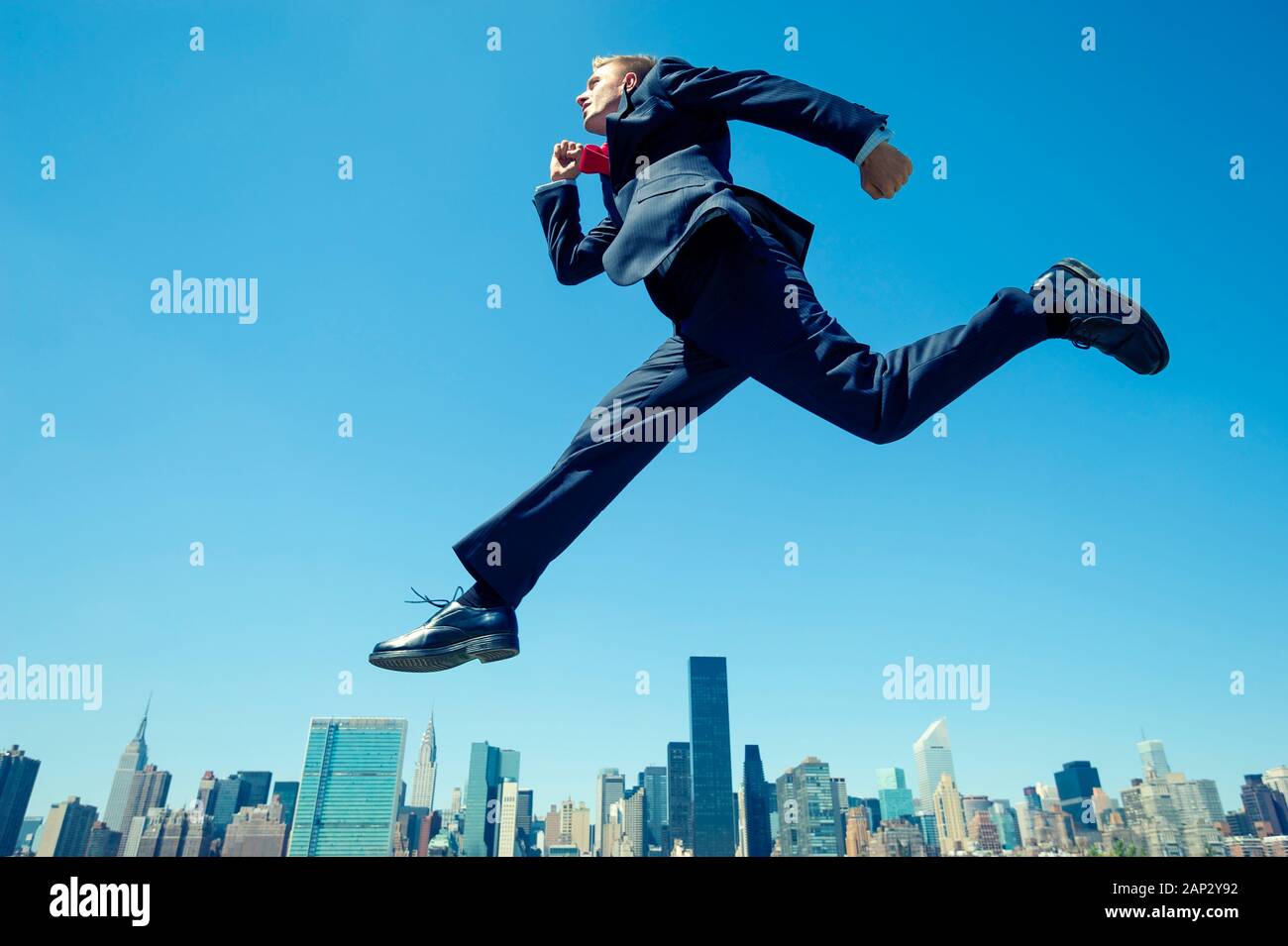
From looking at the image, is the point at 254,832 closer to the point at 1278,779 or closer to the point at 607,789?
the point at 607,789

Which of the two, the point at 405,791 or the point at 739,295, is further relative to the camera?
the point at 405,791

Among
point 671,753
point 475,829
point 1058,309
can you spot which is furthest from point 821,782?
point 1058,309

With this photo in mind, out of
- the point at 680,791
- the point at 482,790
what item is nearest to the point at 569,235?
the point at 482,790

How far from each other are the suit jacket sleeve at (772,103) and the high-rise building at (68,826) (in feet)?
302

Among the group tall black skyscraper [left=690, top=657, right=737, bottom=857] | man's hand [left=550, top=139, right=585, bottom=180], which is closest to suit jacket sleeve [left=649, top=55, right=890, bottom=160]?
man's hand [left=550, top=139, right=585, bottom=180]

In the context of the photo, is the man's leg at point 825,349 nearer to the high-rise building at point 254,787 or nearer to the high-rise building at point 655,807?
the high-rise building at point 655,807

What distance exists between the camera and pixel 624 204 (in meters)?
3.08

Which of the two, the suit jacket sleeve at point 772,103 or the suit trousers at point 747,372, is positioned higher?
the suit jacket sleeve at point 772,103

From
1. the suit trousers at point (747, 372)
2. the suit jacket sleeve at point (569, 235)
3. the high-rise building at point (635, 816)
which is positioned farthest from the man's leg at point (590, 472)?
the high-rise building at point (635, 816)

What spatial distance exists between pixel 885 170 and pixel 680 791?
415 ft

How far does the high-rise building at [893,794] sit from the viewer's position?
282 feet

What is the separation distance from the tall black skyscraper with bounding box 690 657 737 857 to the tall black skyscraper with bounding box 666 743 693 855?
2.34 metres

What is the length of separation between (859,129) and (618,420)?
4.39 feet
